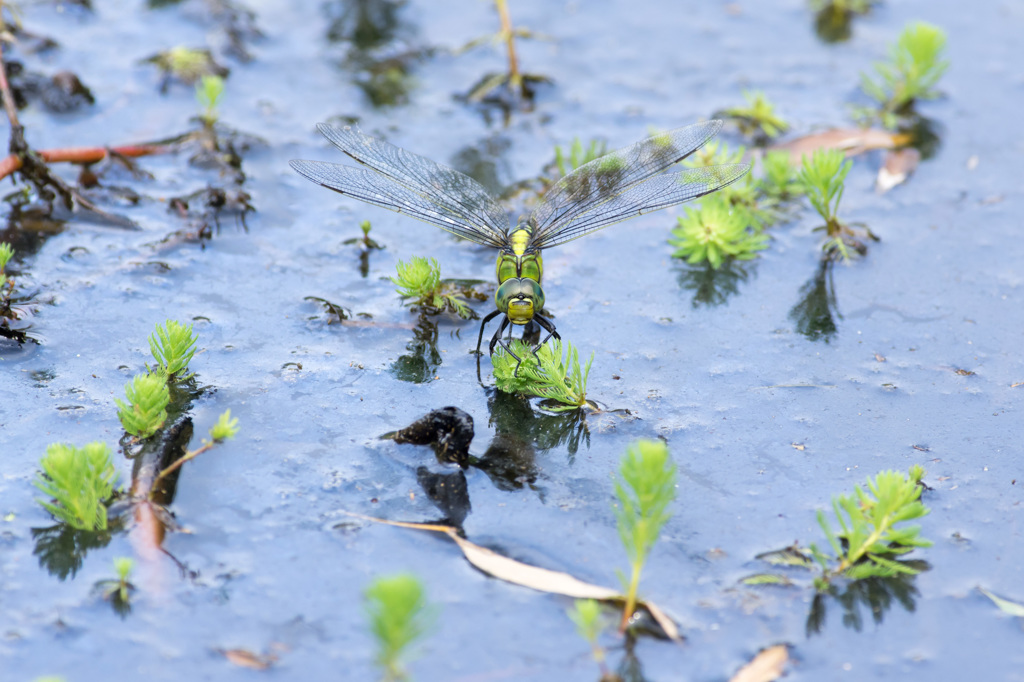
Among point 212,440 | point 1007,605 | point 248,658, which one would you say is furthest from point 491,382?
point 1007,605

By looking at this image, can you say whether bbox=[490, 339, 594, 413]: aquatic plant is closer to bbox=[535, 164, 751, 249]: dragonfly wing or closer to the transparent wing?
bbox=[535, 164, 751, 249]: dragonfly wing

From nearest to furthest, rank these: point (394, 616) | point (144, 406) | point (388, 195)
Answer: point (394, 616)
point (144, 406)
point (388, 195)

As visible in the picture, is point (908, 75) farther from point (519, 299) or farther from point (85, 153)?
point (85, 153)

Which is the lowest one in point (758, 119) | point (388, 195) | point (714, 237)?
point (714, 237)

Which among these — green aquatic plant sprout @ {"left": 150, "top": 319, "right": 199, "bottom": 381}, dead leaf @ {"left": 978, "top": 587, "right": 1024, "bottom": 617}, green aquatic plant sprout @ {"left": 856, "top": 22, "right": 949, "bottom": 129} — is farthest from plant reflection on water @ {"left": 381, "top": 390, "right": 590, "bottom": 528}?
green aquatic plant sprout @ {"left": 856, "top": 22, "right": 949, "bottom": 129}

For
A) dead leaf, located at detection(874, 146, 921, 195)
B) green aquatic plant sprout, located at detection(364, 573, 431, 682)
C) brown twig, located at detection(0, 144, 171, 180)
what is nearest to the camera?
green aquatic plant sprout, located at detection(364, 573, 431, 682)

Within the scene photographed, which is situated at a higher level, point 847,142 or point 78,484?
point 847,142

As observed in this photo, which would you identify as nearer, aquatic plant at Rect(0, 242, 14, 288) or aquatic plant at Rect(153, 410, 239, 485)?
aquatic plant at Rect(153, 410, 239, 485)
